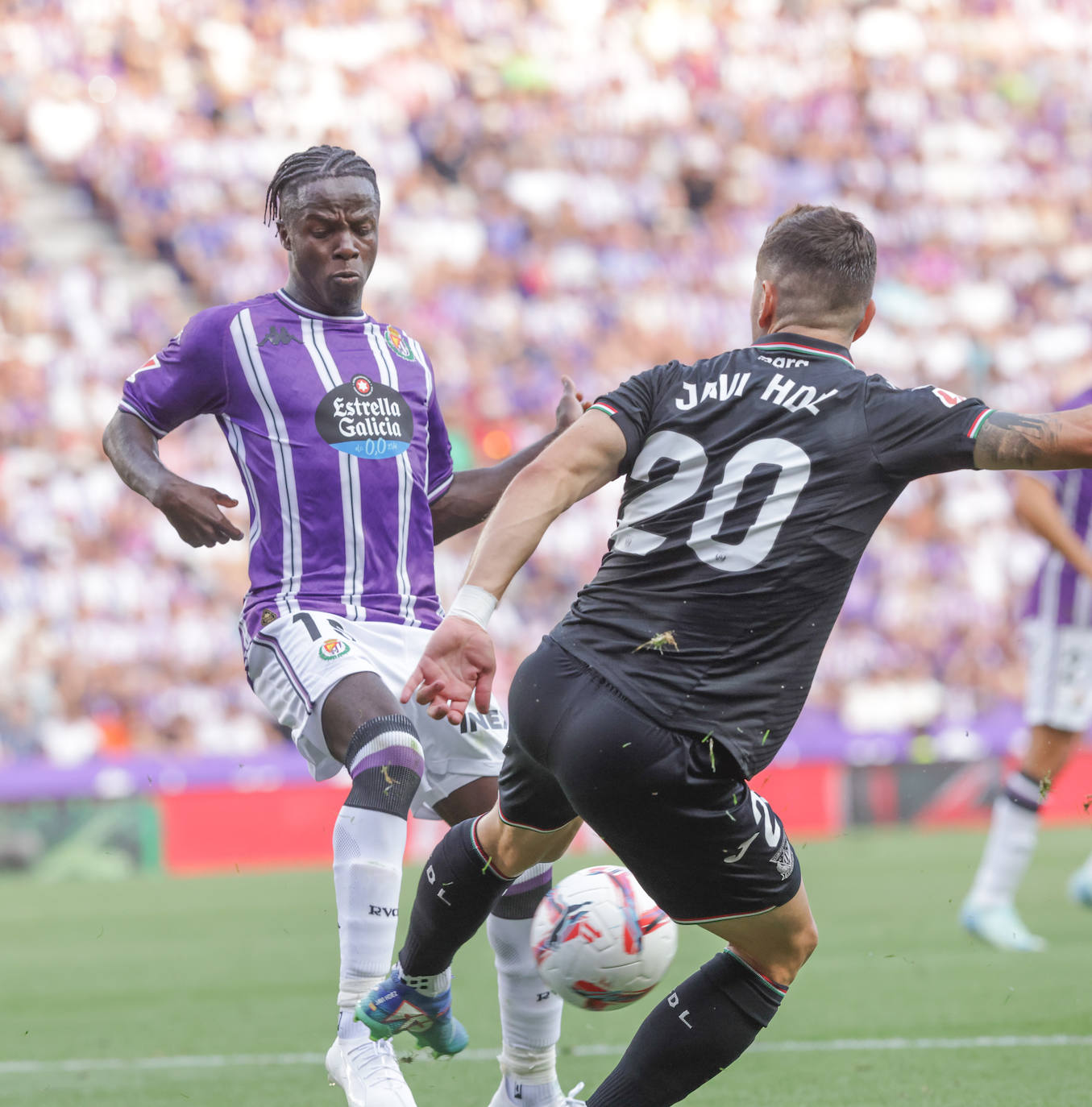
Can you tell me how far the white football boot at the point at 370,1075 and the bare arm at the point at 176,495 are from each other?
1.36 meters

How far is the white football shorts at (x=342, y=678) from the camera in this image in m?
4.77

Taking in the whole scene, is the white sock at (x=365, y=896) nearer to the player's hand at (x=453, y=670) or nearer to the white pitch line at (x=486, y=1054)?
the player's hand at (x=453, y=670)

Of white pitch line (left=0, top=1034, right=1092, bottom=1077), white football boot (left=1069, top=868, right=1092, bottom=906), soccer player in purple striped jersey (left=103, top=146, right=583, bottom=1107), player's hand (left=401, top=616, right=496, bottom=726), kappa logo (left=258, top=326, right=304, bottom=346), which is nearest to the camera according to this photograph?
player's hand (left=401, top=616, right=496, bottom=726)

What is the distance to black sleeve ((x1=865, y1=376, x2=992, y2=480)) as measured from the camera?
3691 millimetres

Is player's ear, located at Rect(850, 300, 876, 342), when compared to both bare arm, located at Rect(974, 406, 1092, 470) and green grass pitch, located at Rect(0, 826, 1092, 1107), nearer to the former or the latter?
bare arm, located at Rect(974, 406, 1092, 470)

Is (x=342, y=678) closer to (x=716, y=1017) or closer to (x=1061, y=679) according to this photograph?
(x=716, y=1017)

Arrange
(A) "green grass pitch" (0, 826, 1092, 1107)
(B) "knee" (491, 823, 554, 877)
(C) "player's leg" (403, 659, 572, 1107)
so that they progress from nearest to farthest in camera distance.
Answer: (B) "knee" (491, 823, 554, 877), (C) "player's leg" (403, 659, 572, 1107), (A) "green grass pitch" (0, 826, 1092, 1107)

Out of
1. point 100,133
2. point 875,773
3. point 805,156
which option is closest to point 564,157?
point 805,156

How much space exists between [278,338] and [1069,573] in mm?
4697

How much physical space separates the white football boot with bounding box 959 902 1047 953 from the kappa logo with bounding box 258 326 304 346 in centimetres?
467

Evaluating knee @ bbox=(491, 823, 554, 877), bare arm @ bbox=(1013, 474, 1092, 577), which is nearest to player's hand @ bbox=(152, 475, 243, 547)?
knee @ bbox=(491, 823, 554, 877)

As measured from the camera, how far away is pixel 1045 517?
25.2 ft

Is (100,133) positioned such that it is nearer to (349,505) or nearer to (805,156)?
(805,156)

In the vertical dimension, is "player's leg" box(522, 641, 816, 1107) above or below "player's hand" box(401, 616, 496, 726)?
Answer: below
